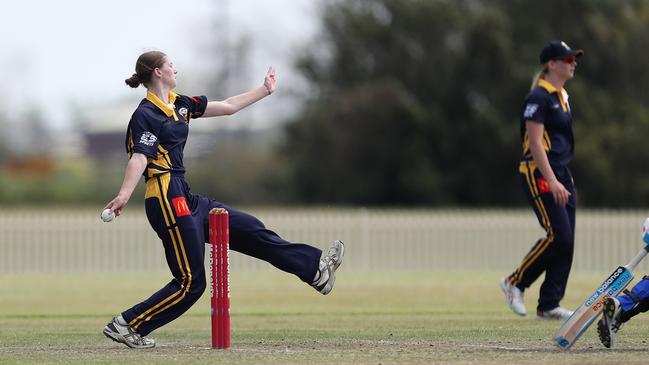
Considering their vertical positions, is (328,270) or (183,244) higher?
(183,244)

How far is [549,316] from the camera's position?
10500mm

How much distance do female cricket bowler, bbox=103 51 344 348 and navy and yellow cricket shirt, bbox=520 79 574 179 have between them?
252 cm

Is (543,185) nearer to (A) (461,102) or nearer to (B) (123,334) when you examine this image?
(B) (123,334)

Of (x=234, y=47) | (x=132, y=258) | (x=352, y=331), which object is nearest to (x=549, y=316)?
(x=352, y=331)

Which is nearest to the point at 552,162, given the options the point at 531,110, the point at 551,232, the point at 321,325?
the point at 531,110

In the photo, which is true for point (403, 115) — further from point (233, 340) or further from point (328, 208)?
point (233, 340)

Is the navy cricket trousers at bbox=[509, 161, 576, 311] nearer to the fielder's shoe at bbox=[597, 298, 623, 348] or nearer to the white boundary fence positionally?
the fielder's shoe at bbox=[597, 298, 623, 348]

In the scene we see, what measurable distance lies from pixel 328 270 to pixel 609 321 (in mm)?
1915

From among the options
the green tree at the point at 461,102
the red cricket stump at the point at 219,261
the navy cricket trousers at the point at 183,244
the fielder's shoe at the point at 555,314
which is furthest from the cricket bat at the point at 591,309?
the green tree at the point at 461,102

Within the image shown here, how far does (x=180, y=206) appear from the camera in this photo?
26.7 ft

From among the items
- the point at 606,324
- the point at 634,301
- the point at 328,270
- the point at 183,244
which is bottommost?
the point at 606,324

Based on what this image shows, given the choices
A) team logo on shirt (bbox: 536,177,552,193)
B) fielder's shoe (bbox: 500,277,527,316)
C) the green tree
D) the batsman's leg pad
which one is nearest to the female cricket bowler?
the batsman's leg pad

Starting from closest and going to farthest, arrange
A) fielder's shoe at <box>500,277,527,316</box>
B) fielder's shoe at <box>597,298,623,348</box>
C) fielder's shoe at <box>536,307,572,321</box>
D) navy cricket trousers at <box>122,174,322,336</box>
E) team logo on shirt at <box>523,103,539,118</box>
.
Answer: fielder's shoe at <box>597,298,623,348</box> → navy cricket trousers at <box>122,174,322,336</box> → team logo on shirt at <box>523,103,539,118</box> → fielder's shoe at <box>536,307,572,321</box> → fielder's shoe at <box>500,277,527,316</box>

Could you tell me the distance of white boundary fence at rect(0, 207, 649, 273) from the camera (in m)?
21.5
